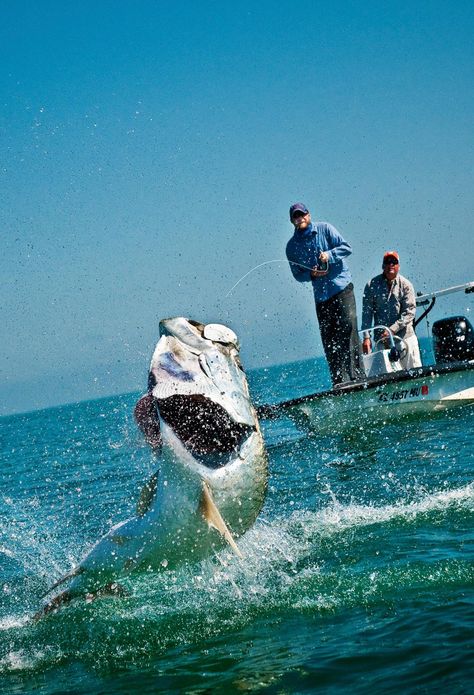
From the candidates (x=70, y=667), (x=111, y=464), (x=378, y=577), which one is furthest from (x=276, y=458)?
(x=70, y=667)

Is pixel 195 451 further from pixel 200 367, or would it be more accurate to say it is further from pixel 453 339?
pixel 453 339

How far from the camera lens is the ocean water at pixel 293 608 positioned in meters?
4.18

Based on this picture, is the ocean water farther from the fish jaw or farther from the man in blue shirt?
the man in blue shirt

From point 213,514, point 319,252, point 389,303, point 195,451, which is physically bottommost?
point 213,514

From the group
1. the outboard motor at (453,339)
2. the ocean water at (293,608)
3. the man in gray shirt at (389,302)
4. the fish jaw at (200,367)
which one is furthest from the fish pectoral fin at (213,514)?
the outboard motor at (453,339)

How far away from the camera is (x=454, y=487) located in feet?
24.8

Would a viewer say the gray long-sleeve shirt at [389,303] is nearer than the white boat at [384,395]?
No

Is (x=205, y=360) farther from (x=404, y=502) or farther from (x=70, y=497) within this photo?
(x=70, y=497)

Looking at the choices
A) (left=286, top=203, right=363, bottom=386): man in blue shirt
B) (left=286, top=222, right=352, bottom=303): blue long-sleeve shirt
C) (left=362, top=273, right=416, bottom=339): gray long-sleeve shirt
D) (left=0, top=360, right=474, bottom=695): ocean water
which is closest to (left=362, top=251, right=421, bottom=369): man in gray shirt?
(left=362, top=273, right=416, bottom=339): gray long-sleeve shirt

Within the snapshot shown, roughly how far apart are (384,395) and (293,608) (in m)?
7.91

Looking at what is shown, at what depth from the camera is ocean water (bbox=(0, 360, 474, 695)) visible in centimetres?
418

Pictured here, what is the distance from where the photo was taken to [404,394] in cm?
1291

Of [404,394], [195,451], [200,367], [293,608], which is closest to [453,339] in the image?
[404,394]

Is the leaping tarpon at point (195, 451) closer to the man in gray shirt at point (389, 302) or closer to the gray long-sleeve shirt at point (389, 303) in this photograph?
the man in gray shirt at point (389, 302)
